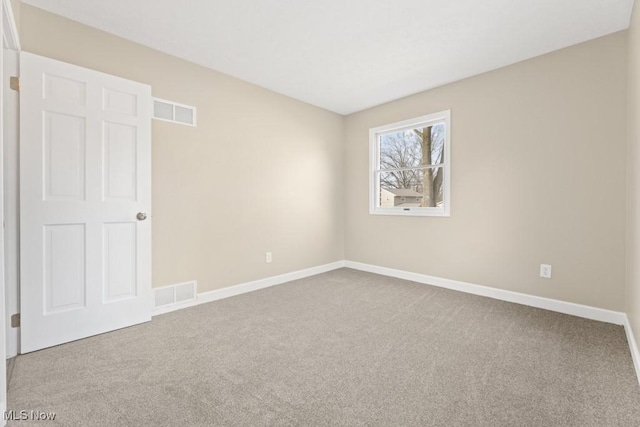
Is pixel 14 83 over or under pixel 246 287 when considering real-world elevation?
over

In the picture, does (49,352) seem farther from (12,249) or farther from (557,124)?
(557,124)

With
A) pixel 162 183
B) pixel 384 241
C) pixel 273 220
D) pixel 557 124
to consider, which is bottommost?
pixel 384 241

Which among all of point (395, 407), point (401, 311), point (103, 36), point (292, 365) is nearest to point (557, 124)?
point (401, 311)

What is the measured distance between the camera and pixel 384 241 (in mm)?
4375

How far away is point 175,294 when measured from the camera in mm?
2973

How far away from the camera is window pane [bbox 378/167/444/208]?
3.88 m

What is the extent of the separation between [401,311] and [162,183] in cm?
266

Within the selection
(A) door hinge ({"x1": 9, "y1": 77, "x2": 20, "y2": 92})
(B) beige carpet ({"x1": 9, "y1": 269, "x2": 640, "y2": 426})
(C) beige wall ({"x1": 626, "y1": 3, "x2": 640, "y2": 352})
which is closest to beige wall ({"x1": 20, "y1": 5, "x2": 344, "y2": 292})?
(A) door hinge ({"x1": 9, "y1": 77, "x2": 20, "y2": 92})

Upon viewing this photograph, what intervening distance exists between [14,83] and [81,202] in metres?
0.91

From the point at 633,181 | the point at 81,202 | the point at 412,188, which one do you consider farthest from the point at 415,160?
the point at 81,202

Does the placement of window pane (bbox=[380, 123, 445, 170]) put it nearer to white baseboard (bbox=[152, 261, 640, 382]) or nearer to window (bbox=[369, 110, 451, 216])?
window (bbox=[369, 110, 451, 216])

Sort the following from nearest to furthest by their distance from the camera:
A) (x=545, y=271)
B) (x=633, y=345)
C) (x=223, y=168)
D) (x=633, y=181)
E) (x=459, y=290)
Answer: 1. (x=633, y=345)
2. (x=633, y=181)
3. (x=545, y=271)
4. (x=223, y=168)
5. (x=459, y=290)

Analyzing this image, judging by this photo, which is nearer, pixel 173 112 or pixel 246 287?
pixel 173 112

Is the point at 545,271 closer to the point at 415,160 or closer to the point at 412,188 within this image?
the point at 412,188
